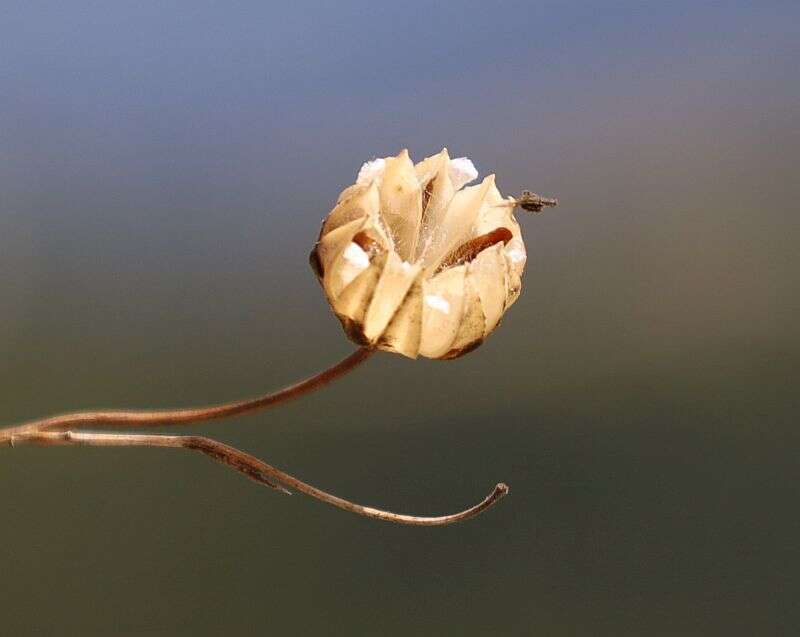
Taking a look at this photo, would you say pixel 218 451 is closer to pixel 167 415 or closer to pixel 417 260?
pixel 167 415

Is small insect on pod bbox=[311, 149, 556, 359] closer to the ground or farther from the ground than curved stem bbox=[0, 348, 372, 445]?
farther from the ground

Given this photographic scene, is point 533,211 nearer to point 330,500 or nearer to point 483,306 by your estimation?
point 483,306

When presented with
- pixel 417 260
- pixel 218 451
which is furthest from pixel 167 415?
pixel 417 260

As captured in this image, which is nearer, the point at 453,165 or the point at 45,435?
the point at 45,435

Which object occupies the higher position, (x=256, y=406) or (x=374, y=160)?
(x=374, y=160)

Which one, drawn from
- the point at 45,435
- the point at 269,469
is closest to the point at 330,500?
the point at 269,469
